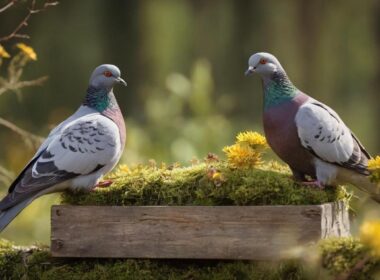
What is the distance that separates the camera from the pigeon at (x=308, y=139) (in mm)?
3170

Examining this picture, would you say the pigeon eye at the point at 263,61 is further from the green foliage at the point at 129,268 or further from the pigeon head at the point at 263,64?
the green foliage at the point at 129,268

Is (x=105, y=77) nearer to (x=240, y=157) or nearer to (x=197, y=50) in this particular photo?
(x=240, y=157)

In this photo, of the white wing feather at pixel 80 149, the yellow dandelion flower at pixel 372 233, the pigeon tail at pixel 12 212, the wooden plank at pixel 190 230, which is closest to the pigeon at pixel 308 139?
the wooden plank at pixel 190 230

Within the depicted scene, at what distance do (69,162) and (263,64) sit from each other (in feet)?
2.83

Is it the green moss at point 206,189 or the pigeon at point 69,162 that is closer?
the green moss at point 206,189

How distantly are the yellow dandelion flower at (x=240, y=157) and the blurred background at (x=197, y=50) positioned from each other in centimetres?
394

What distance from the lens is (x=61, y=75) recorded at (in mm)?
Result: 7855

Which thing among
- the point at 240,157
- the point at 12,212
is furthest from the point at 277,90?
the point at 12,212

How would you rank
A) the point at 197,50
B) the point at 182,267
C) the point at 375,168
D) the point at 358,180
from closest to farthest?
the point at 375,168, the point at 182,267, the point at 358,180, the point at 197,50

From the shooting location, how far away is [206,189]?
3129 millimetres

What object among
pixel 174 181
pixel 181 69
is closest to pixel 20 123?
pixel 181 69

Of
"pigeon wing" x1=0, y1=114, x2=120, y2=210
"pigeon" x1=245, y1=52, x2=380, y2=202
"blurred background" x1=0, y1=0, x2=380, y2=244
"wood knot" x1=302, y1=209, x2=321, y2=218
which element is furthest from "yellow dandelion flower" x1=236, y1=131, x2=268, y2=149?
"blurred background" x1=0, y1=0, x2=380, y2=244

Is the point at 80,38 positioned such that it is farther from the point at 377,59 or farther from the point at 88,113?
the point at 88,113

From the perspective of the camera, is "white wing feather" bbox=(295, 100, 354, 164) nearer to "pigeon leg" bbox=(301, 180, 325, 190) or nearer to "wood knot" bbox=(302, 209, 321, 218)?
"pigeon leg" bbox=(301, 180, 325, 190)
